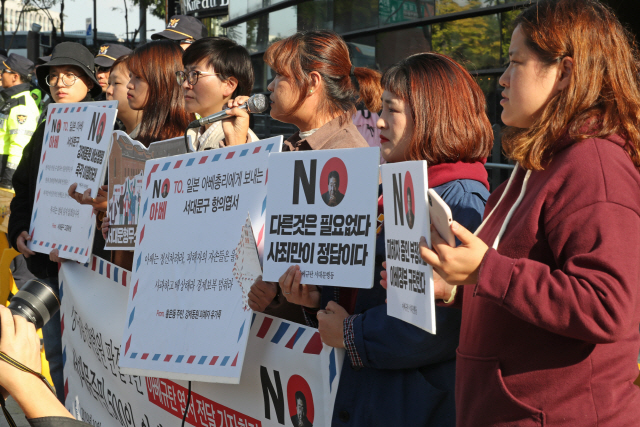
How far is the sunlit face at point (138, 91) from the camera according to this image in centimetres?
416

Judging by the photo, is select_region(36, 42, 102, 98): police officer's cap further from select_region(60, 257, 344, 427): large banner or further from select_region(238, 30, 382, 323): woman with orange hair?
select_region(238, 30, 382, 323): woman with orange hair

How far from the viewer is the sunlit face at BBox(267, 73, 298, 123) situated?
3240 millimetres

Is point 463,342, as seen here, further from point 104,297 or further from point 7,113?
point 7,113

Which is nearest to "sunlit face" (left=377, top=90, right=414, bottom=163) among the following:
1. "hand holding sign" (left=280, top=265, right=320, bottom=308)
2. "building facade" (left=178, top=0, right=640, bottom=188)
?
"hand holding sign" (left=280, top=265, right=320, bottom=308)

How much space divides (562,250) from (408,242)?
0.44 meters

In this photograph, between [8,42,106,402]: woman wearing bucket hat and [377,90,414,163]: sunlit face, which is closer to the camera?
[377,90,414,163]: sunlit face

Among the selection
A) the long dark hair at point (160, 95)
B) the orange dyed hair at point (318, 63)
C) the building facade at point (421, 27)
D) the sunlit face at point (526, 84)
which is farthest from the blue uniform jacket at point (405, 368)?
the building facade at point (421, 27)

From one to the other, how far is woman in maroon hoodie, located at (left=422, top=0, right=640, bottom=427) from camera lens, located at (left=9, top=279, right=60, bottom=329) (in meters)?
1.55

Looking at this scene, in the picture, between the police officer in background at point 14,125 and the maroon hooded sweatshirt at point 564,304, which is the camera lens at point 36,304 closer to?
the maroon hooded sweatshirt at point 564,304

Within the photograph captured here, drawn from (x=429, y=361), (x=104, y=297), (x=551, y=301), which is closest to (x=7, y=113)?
(x=104, y=297)

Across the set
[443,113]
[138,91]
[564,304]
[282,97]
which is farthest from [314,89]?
[564,304]

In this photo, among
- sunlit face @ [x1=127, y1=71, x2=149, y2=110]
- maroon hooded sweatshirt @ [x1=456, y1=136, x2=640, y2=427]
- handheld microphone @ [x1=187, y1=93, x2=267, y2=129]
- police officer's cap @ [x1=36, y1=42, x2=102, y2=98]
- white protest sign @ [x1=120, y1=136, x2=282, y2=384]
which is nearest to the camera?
maroon hooded sweatshirt @ [x1=456, y1=136, x2=640, y2=427]

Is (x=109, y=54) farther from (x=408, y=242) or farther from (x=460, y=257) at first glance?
(x=460, y=257)

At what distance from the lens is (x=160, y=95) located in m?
4.10
